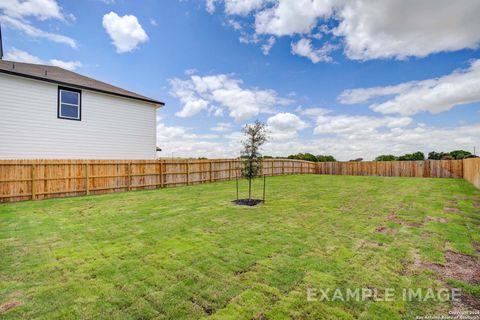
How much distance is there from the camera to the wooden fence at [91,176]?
9148 mm

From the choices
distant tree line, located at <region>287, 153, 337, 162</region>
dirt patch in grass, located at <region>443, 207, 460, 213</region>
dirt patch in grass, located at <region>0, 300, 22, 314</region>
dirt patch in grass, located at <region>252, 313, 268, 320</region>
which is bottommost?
dirt patch in grass, located at <region>0, 300, 22, 314</region>

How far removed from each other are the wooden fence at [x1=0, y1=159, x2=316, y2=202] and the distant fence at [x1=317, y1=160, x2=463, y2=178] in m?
16.5

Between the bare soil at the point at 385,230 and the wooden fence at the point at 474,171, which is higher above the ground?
the wooden fence at the point at 474,171

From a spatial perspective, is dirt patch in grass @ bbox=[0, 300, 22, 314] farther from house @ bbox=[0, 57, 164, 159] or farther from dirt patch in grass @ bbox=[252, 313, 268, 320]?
house @ bbox=[0, 57, 164, 159]

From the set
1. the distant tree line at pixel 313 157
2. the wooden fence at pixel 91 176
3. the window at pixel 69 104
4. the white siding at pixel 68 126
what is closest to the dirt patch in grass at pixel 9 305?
the wooden fence at pixel 91 176

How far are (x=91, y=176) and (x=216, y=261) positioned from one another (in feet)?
32.6

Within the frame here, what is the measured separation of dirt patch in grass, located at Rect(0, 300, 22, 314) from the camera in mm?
2334

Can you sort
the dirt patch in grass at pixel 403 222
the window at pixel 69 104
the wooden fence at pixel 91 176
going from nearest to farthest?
the dirt patch in grass at pixel 403 222 → the wooden fence at pixel 91 176 → the window at pixel 69 104

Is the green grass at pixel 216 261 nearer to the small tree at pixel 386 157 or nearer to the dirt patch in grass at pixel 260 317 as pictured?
the dirt patch in grass at pixel 260 317

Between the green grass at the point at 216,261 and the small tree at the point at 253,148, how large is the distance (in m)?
2.13

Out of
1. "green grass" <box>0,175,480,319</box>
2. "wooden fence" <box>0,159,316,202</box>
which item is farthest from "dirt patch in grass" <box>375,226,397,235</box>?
"wooden fence" <box>0,159,316,202</box>

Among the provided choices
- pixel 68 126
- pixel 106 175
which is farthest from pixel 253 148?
pixel 68 126

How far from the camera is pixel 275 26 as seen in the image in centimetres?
1236

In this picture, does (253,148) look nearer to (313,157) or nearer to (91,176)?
(91,176)
